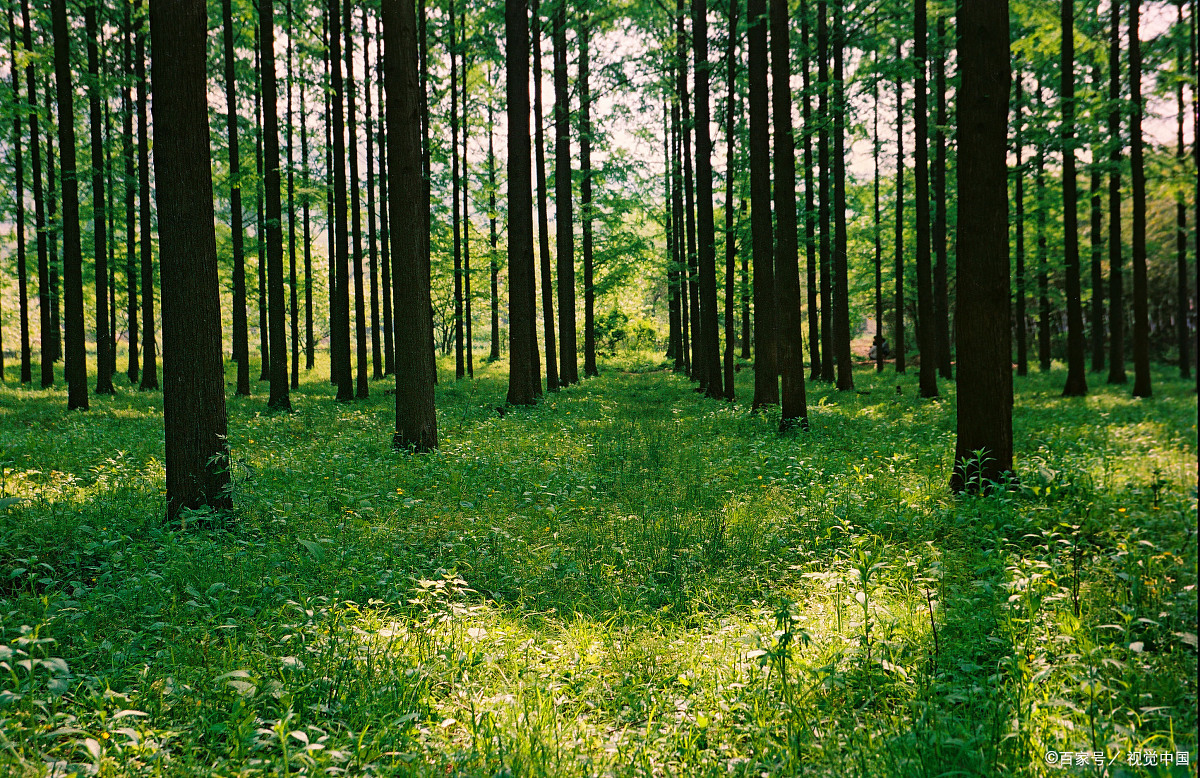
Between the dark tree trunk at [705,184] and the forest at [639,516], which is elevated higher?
the dark tree trunk at [705,184]

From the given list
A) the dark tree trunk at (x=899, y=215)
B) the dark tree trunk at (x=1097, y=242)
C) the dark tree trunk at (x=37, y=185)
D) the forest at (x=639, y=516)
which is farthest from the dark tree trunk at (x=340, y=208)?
the dark tree trunk at (x=1097, y=242)

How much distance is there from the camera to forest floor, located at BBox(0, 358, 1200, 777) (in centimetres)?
289

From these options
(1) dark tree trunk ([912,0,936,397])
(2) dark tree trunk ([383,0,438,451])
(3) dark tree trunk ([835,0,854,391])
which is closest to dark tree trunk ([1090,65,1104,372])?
(1) dark tree trunk ([912,0,936,397])

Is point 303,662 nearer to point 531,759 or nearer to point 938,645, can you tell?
point 531,759

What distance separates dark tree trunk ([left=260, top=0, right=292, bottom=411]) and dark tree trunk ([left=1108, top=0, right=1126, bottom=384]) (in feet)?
64.5

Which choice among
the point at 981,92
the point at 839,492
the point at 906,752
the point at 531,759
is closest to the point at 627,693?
the point at 531,759

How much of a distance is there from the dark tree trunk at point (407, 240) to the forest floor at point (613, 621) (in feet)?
6.50

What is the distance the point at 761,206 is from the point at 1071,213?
9.58 m

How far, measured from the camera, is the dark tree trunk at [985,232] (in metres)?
6.86

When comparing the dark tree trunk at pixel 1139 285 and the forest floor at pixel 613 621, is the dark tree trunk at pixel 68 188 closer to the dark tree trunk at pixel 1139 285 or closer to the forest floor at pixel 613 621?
the forest floor at pixel 613 621

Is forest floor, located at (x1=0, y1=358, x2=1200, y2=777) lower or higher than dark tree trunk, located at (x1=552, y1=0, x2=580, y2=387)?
lower

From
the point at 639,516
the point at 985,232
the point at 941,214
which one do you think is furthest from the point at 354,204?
the point at 941,214

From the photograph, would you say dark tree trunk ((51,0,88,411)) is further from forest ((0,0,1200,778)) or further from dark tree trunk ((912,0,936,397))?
dark tree trunk ((912,0,936,397))

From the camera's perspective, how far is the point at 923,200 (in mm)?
16766
